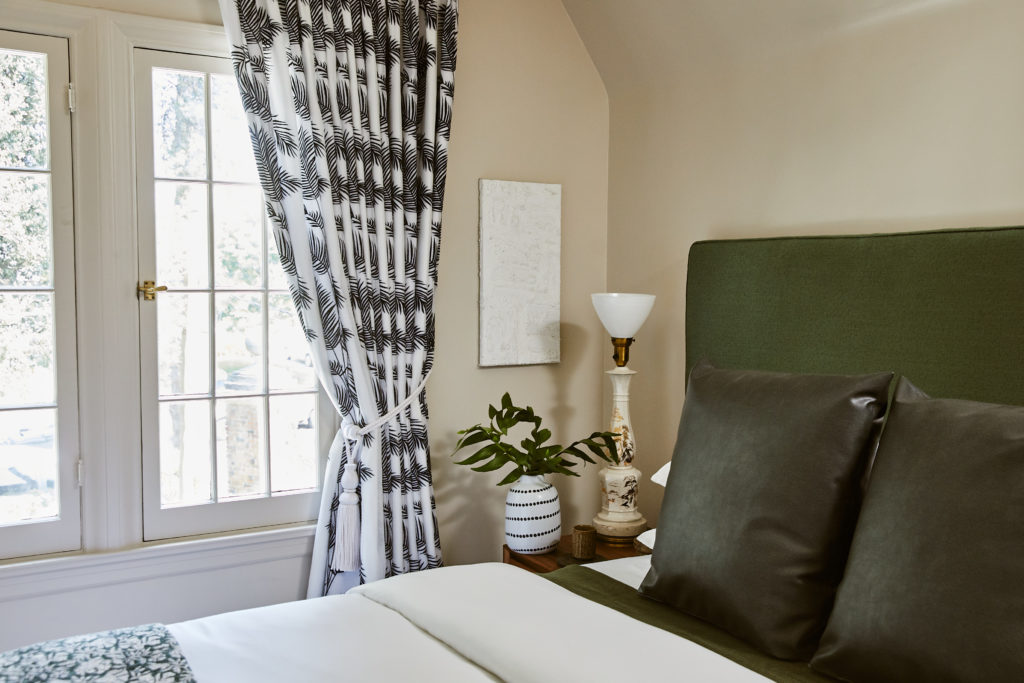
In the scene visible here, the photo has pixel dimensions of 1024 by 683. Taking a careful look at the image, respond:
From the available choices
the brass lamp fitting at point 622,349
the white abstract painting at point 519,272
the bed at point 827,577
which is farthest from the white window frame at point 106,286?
the brass lamp fitting at point 622,349

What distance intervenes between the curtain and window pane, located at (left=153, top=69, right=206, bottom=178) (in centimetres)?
18

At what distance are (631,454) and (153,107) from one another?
6.29 ft

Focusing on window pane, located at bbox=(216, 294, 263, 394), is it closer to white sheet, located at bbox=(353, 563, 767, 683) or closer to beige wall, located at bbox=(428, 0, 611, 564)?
beige wall, located at bbox=(428, 0, 611, 564)

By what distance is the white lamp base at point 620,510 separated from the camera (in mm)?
2955

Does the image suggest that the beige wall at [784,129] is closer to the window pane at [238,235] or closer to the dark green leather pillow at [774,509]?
the dark green leather pillow at [774,509]

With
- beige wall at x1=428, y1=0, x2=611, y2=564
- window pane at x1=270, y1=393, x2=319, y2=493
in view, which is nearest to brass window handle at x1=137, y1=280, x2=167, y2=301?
window pane at x1=270, y1=393, x2=319, y2=493

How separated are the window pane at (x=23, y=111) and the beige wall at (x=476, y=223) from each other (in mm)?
1340

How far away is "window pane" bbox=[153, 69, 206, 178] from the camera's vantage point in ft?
8.96

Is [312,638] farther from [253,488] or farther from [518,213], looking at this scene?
[518,213]

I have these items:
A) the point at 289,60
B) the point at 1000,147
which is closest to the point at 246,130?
the point at 289,60

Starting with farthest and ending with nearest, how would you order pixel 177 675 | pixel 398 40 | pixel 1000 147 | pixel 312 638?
pixel 398 40, pixel 1000 147, pixel 312 638, pixel 177 675

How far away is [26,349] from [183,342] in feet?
1.44

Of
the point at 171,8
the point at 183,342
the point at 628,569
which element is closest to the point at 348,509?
the point at 183,342

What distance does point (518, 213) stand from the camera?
3.39 m
